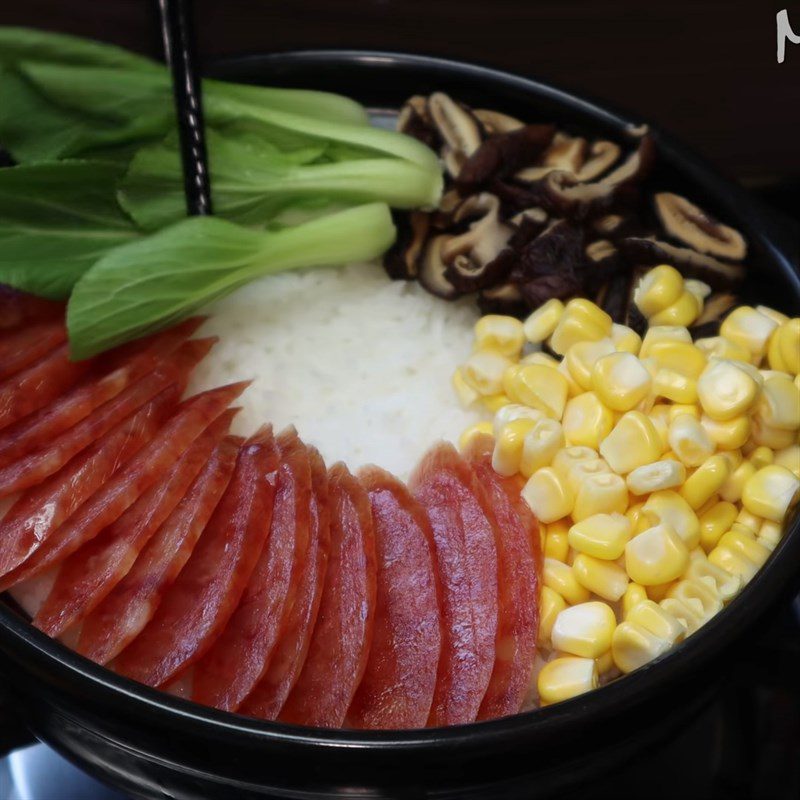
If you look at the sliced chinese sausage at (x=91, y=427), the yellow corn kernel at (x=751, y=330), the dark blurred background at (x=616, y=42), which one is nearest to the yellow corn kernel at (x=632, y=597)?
the yellow corn kernel at (x=751, y=330)

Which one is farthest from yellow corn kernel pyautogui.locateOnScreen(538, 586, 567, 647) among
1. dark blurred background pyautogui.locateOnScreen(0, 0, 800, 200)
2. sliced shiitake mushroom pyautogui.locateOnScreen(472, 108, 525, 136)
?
dark blurred background pyautogui.locateOnScreen(0, 0, 800, 200)

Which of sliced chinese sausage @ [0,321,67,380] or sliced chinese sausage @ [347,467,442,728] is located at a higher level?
sliced chinese sausage @ [0,321,67,380]

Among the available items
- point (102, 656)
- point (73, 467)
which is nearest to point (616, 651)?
point (102, 656)

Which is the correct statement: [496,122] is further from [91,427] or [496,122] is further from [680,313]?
[91,427]

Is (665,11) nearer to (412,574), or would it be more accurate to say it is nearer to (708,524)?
(708,524)

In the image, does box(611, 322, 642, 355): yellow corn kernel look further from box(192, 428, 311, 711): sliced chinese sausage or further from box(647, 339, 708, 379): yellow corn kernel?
box(192, 428, 311, 711): sliced chinese sausage

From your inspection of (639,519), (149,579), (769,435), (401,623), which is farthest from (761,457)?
(149,579)
